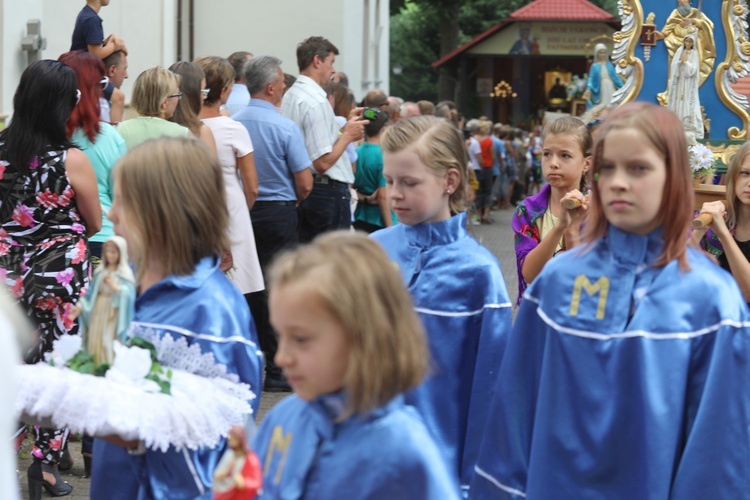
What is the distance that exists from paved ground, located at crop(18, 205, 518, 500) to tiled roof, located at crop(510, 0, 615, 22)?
20.0 m

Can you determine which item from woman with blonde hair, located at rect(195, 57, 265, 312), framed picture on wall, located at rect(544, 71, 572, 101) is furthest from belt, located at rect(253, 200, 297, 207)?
framed picture on wall, located at rect(544, 71, 572, 101)

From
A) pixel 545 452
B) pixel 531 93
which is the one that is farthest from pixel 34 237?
pixel 531 93

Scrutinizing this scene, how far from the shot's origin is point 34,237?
5551 millimetres

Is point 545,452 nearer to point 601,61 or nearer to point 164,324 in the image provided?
point 164,324

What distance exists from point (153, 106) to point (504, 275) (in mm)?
9658

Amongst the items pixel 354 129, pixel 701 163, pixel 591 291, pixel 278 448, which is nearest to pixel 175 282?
pixel 278 448

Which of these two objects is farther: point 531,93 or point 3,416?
point 531,93

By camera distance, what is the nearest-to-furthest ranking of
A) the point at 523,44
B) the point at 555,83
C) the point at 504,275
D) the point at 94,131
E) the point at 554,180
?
the point at 554,180
the point at 94,131
the point at 504,275
the point at 523,44
the point at 555,83

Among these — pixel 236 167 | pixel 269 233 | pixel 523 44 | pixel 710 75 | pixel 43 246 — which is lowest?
pixel 269 233

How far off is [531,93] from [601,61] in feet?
98.1

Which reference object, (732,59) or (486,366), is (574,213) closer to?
(486,366)

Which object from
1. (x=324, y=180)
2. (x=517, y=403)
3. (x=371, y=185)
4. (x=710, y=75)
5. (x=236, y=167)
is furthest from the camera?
(x=710, y=75)

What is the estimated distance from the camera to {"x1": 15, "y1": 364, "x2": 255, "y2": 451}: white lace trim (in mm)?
2973

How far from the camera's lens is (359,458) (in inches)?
97.4
